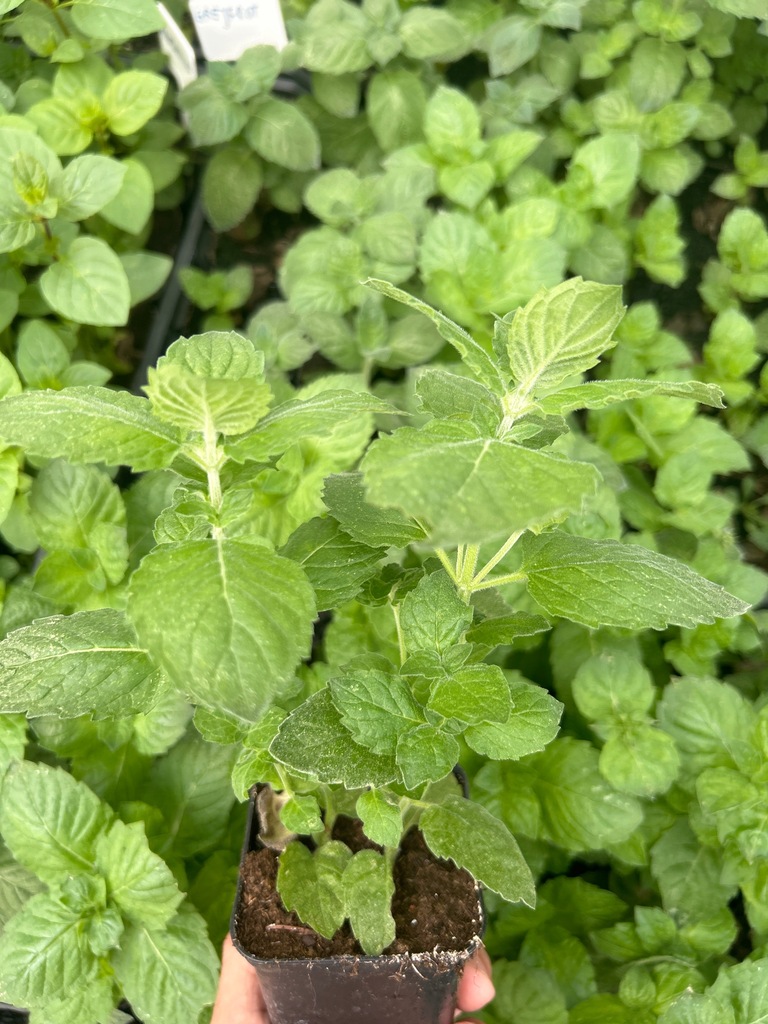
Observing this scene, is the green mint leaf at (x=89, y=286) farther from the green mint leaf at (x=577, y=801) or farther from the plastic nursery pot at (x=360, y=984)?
the green mint leaf at (x=577, y=801)

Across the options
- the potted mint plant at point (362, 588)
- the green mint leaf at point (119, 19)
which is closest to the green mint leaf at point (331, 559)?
the potted mint plant at point (362, 588)

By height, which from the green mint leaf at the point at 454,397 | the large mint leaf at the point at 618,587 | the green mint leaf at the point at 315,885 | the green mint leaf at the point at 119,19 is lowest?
the green mint leaf at the point at 315,885

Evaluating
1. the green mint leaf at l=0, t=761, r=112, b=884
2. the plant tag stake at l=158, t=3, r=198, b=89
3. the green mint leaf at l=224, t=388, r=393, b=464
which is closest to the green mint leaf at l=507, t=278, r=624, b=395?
the green mint leaf at l=224, t=388, r=393, b=464

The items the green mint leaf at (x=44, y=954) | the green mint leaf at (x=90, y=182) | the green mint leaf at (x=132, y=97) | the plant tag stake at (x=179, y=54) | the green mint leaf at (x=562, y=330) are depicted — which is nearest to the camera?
the green mint leaf at (x=562, y=330)

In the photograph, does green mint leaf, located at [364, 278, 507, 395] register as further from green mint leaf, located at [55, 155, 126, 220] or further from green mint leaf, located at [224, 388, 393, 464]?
green mint leaf, located at [55, 155, 126, 220]

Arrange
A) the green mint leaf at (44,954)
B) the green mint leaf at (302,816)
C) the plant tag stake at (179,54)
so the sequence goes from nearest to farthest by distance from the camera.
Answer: the green mint leaf at (302,816) → the green mint leaf at (44,954) → the plant tag stake at (179,54)

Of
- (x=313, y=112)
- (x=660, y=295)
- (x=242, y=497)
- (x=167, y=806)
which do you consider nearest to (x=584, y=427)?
(x=660, y=295)

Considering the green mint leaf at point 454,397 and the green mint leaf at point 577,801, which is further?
the green mint leaf at point 577,801

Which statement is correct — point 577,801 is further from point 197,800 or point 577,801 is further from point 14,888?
point 14,888
